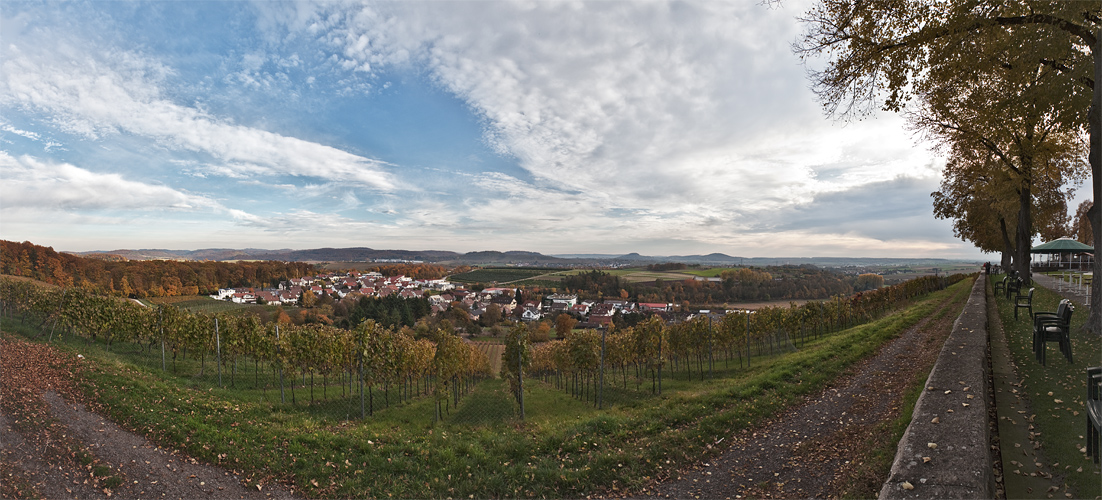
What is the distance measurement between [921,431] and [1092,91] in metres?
9.95

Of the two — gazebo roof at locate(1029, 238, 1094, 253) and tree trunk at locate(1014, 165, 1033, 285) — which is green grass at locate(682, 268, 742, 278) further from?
tree trunk at locate(1014, 165, 1033, 285)

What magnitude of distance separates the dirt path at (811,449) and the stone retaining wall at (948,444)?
71cm

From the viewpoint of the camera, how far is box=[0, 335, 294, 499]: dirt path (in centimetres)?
562

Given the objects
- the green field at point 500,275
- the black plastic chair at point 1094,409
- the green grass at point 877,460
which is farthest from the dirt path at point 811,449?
the green field at point 500,275

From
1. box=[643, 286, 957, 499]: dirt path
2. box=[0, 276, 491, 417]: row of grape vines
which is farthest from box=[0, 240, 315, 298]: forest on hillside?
box=[643, 286, 957, 499]: dirt path

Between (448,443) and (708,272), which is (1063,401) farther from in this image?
(708,272)

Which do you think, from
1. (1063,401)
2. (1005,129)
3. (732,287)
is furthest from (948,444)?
(732,287)

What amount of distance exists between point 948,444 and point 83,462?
11169mm

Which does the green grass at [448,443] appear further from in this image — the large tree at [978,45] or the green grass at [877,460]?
the large tree at [978,45]

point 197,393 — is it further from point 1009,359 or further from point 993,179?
point 993,179

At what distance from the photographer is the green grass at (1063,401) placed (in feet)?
12.1

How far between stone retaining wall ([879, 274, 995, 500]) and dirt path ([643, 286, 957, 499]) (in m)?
0.71

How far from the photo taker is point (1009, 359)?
779 cm

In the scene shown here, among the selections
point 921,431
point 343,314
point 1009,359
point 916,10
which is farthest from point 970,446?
point 343,314
